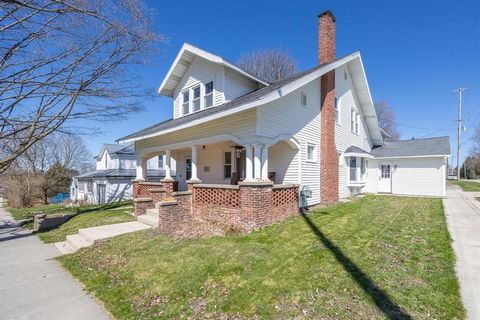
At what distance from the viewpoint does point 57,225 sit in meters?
10.1

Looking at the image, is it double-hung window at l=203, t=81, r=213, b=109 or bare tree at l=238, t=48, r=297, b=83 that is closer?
double-hung window at l=203, t=81, r=213, b=109

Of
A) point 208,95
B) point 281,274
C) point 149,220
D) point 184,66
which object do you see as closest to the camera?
point 281,274

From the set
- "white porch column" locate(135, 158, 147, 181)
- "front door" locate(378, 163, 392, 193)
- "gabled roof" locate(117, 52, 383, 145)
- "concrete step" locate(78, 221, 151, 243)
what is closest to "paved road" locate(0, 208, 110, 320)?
"concrete step" locate(78, 221, 151, 243)

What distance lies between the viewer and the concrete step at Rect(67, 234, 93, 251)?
6817 mm

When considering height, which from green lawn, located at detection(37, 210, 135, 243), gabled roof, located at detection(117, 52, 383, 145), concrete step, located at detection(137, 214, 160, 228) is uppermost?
gabled roof, located at detection(117, 52, 383, 145)

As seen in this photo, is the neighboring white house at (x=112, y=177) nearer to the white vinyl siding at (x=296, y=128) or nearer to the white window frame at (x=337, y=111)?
the white vinyl siding at (x=296, y=128)

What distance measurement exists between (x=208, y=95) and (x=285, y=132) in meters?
4.41

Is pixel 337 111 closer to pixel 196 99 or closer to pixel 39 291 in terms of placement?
pixel 196 99

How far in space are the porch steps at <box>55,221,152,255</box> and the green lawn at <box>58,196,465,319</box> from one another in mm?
486

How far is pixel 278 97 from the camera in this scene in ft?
23.3

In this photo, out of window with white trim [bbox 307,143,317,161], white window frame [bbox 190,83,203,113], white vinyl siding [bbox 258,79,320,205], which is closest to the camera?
white vinyl siding [bbox 258,79,320,205]

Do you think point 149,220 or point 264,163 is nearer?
point 264,163

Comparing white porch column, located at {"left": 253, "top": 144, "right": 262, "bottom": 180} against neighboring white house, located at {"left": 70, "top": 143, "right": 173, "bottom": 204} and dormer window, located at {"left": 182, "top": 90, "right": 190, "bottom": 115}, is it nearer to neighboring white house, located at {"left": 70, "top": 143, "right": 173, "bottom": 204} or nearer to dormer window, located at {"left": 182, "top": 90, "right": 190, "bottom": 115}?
dormer window, located at {"left": 182, "top": 90, "right": 190, "bottom": 115}

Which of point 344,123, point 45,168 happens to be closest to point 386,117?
point 344,123
